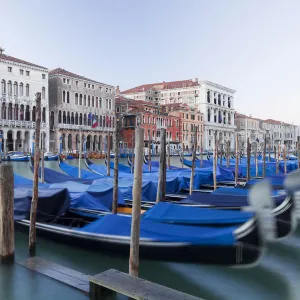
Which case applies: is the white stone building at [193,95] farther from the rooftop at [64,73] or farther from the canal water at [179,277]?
the canal water at [179,277]

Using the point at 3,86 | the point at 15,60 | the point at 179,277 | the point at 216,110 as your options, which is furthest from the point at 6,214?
the point at 216,110

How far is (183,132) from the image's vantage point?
86.3 ft

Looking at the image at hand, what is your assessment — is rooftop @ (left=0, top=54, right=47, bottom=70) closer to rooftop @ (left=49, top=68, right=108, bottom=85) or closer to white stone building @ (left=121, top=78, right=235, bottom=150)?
rooftop @ (left=49, top=68, right=108, bottom=85)

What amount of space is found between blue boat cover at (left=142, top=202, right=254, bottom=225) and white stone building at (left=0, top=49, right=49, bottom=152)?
1486cm

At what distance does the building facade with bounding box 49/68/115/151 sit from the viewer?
64.7 ft

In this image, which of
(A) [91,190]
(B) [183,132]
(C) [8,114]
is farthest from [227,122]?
(A) [91,190]

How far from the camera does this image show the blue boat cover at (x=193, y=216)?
2957 millimetres

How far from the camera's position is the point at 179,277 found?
108 inches

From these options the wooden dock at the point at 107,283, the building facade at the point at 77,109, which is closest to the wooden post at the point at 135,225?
the wooden dock at the point at 107,283

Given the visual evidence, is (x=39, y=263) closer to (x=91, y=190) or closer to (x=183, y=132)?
(x=91, y=190)

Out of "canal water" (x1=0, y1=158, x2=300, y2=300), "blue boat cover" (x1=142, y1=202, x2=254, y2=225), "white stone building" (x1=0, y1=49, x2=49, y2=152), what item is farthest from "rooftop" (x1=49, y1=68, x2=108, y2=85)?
"blue boat cover" (x1=142, y1=202, x2=254, y2=225)

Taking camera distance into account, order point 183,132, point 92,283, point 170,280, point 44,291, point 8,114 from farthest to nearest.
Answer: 1. point 183,132
2. point 8,114
3. point 170,280
4. point 44,291
5. point 92,283

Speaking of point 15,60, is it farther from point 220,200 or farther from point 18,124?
point 220,200

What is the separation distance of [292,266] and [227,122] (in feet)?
101
